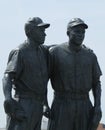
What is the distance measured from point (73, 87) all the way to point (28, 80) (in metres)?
0.99

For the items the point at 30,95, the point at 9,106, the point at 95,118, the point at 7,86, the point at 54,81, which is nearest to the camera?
the point at 9,106

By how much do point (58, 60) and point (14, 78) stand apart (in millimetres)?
1110

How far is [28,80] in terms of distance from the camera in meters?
13.4

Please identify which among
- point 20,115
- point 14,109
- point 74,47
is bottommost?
point 20,115

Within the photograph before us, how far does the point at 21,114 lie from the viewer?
1317 centimetres

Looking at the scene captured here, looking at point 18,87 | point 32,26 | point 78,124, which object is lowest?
point 78,124

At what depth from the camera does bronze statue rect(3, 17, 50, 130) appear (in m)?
13.2

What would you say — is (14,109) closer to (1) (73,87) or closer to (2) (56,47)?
(1) (73,87)

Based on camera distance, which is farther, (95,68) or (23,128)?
(95,68)

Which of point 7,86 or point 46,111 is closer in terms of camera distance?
point 7,86

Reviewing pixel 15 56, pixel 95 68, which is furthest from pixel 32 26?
pixel 95 68

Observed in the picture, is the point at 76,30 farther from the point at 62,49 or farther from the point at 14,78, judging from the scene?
the point at 14,78

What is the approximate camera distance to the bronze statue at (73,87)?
13922 millimetres

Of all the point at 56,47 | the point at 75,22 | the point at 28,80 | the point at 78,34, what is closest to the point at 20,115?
the point at 28,80
